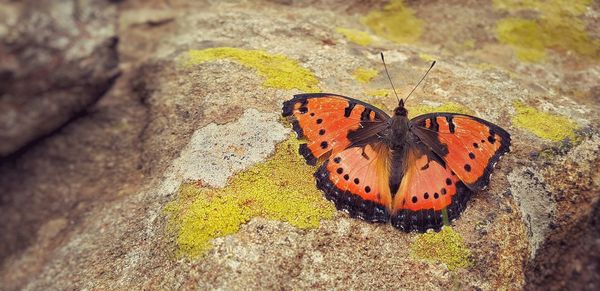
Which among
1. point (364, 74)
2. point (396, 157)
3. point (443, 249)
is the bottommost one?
point (443, 249)

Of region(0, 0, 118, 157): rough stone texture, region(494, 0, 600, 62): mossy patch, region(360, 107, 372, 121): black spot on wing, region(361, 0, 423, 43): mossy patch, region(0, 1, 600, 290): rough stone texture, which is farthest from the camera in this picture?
region(361, 0, 423, 43): mossy patch

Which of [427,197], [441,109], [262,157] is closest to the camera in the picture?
[427,197]

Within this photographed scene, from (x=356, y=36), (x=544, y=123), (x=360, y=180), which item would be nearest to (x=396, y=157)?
(x=360, y=180)

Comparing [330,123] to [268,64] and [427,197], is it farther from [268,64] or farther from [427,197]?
[268,64]

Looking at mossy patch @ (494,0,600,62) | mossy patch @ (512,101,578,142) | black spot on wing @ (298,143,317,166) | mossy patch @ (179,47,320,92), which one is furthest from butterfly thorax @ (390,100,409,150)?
mossy patch @ (494,0,600,62)

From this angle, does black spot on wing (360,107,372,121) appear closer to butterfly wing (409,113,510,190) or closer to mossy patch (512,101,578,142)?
butterfly wing (409,113,510,190)

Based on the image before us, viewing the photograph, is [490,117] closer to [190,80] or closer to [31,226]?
[190,80]
